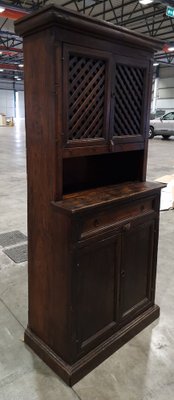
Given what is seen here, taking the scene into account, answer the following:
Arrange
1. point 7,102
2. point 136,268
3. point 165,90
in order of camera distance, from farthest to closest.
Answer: point 7,102 < point 165,90 < point 136,268

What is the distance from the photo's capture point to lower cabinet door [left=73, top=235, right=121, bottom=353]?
Answer: 1.45 m

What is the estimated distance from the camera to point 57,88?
49.9 inches

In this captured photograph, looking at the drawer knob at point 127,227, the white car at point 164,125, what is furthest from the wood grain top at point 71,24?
the white car at point 164,125

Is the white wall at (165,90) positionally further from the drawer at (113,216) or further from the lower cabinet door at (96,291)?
the lower cabinet door at (96,291)

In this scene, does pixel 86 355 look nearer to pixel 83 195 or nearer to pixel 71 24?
pixel 83 195

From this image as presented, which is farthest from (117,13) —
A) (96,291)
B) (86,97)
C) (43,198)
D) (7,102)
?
(7,102)

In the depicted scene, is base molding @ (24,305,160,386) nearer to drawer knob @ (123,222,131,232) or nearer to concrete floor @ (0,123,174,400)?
concrete floor @ (0,123,174,400)

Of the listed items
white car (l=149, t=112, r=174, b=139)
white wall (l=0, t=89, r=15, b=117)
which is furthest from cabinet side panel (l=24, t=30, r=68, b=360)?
white wall (l=0, t=89, r=15, b=117)

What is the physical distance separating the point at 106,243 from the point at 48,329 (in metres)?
0.55

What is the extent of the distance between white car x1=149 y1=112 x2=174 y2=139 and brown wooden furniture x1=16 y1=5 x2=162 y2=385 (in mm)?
11669

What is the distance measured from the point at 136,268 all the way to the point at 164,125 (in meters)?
12.0

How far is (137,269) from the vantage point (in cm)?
181

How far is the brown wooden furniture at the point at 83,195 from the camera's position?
1.31m

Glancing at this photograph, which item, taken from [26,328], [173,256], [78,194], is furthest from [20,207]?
[78,194]
